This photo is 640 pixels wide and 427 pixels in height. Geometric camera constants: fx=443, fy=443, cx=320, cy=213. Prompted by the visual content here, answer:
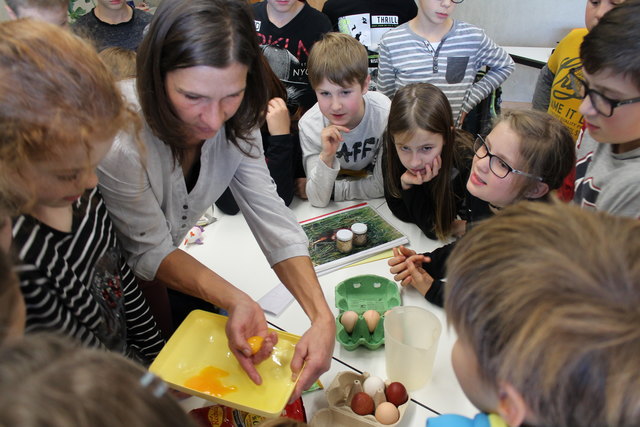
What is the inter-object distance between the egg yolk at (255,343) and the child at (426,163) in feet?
2.59

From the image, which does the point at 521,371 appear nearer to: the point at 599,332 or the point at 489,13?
the point at 599,332

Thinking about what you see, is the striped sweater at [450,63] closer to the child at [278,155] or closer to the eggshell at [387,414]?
the child at [278,155]

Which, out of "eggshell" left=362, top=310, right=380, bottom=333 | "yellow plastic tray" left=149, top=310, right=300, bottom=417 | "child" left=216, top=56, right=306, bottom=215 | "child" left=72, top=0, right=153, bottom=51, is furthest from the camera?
"child" left=72, top=0, right=153, bottom=51

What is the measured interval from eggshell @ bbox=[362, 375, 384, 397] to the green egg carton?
0.15m

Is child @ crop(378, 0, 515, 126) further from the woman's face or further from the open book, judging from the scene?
the woman's face

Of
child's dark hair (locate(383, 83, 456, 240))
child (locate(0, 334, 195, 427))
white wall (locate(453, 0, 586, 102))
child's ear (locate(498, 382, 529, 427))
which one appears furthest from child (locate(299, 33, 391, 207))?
white wall (locate(453, 0, 586, 102))

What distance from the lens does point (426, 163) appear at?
5.13 feet

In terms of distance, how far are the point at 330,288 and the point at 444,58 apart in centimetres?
142

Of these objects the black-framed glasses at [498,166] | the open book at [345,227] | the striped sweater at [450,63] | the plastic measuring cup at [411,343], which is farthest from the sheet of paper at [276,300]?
the striped sweater at [450,63]

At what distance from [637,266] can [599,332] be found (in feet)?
0.30

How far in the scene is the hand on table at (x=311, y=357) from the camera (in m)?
0.91

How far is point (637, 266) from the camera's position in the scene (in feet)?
1.49

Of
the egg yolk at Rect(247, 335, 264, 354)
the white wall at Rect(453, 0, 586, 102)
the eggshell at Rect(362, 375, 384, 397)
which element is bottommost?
the white wall at Rect(453, 0, 586, 102)

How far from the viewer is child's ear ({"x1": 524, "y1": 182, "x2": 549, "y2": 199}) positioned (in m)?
1.30
